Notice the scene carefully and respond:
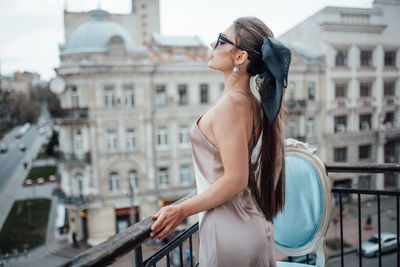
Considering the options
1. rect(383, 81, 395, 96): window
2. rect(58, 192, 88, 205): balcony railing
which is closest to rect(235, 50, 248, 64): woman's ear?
rect(58, 192, 88, 205): balcony railing

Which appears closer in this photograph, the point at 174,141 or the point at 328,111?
the point at 174,141

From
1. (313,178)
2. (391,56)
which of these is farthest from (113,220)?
(391,56)

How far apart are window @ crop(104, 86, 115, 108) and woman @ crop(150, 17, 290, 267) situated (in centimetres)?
1072

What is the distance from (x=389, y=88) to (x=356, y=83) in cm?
196

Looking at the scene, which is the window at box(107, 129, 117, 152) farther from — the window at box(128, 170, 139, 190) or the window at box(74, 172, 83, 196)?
the window at box(74, 172, 83, 196)

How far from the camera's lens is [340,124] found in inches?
572

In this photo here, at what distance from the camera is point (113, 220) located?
39.1 ft

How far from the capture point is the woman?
1080 mm

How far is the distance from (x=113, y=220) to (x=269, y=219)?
11517 mm

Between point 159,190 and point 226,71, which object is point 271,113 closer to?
point 226,71

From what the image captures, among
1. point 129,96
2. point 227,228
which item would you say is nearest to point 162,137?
point 129,96

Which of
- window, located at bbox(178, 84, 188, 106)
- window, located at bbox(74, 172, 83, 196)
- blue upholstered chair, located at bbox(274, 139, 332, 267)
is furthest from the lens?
window, located at bbox(178, 84, 188, 106)

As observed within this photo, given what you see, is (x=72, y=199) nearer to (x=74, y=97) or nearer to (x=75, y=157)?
(x=75, y=157)

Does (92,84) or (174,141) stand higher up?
(92,84)
